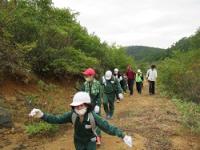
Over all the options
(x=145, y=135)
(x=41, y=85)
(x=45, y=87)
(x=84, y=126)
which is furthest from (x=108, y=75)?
(x=84, y=126)

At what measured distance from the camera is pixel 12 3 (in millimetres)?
14711

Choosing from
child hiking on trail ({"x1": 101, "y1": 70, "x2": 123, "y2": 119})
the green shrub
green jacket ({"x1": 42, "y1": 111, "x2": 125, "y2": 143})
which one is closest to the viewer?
green jacket ({"x1": 42, "y1": 111, "x2": 125, "y2": 143})

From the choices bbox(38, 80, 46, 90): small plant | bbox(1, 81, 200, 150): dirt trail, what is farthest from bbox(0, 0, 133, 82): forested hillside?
bbox(1, 81, 200, 150): dirt trail

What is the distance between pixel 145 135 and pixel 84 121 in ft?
17.7

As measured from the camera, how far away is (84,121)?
22.7 feet

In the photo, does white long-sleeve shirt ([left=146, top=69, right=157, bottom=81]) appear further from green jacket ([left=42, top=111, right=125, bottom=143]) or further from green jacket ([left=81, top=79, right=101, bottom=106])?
green jacket ([left=42, top=111, right=125, bottom=143])

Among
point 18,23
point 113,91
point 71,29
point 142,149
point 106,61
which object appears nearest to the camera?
point 142,149

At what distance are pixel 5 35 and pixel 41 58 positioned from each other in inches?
192

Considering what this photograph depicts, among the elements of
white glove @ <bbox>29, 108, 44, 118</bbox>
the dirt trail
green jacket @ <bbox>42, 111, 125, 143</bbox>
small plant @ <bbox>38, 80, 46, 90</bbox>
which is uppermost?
small plant @ <bbox>38, 80, 46, 90</bbox>

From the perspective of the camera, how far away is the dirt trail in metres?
10.8

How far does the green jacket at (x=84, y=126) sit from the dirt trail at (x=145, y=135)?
333 centimetres

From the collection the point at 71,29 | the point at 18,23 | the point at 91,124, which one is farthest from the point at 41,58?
the point at 91,124

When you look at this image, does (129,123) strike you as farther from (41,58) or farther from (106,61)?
(106,61)

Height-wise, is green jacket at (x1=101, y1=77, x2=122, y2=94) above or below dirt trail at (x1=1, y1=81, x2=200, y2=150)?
above
